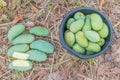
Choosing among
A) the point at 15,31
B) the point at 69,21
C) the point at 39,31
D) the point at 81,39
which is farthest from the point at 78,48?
the point at 15,31

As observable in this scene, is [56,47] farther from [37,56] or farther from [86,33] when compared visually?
[86,33]

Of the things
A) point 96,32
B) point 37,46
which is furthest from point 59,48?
point 96,32

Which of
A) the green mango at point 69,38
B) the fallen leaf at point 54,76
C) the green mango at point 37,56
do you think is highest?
the green mango at point 69,38

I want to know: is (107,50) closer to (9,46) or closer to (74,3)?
(74,3)

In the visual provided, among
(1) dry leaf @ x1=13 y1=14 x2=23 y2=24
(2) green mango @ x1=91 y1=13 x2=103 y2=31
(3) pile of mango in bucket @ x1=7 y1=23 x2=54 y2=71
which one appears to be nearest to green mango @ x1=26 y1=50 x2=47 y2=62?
(3) pile of mango in bucket @ x1=7 y1=23 x2=54 y2=71

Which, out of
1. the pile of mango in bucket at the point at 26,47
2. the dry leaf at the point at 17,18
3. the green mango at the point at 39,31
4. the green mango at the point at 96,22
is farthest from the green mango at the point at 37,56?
the green mango at the point at 96,22

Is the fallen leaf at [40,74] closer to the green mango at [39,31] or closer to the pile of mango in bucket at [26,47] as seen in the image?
the pile of mango in bucket at [26,47]
